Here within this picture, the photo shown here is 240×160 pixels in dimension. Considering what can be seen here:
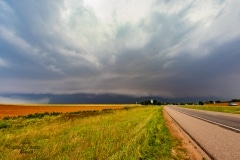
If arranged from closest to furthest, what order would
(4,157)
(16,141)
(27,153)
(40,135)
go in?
(4,157) < (27,153) < (16,141) < (40,135)

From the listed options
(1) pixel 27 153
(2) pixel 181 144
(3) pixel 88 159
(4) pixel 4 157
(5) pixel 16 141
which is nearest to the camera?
(3) pixel 88 159

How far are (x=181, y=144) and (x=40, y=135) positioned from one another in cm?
968

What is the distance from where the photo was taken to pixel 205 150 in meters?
9.86

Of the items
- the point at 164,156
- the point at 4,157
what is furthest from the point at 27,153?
the point at 164,156

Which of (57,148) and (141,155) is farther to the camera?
(57,148)

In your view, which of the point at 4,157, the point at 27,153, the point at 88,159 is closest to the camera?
the point at 88,159

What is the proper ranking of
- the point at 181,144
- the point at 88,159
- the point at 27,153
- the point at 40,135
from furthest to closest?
the point at 40,135, the point at 181,144, the point at 27,153, the point at 88,159

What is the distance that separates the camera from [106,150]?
9.89m

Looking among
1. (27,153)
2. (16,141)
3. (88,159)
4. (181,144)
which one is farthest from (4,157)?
(181,144)

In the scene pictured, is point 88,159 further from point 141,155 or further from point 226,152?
point 226,152

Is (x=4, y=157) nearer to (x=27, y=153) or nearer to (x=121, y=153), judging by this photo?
(x=27, y=153)

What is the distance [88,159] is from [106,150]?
4.50 feet

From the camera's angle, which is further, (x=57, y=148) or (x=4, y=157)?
(x=57, y=148)

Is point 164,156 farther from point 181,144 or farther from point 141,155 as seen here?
point 181,144
